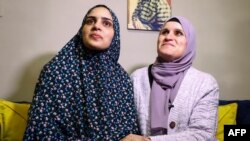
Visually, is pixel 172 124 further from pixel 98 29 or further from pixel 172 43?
pixel 98 29

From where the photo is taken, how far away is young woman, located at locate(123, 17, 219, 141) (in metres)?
1.32

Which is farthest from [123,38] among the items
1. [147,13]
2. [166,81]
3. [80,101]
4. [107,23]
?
[80,101]

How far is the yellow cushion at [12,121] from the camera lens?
151cm

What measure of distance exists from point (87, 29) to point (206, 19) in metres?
1.09

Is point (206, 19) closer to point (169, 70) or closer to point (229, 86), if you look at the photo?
point (229, 86)

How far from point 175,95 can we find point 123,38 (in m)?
0.70

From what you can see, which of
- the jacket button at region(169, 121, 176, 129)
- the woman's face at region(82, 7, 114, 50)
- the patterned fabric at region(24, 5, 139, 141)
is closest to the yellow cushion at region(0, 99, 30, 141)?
the patterned fabric at region(24, 5, 139, 141)

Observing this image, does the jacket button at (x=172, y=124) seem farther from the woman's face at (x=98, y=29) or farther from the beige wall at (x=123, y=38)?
the beige wall at (x=123, y=38)

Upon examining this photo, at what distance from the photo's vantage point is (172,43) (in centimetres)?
146

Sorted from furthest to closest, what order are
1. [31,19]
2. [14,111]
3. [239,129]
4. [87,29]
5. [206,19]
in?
[206,19] < [31,19] < [14,111] < [87,29] < [239,129]

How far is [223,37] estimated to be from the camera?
7.13 ft

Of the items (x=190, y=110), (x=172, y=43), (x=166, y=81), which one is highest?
(x=172, y=43)

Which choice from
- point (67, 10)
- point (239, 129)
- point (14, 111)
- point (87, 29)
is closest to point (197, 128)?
point (239, 129)

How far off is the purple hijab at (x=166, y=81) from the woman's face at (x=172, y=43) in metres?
0.02
